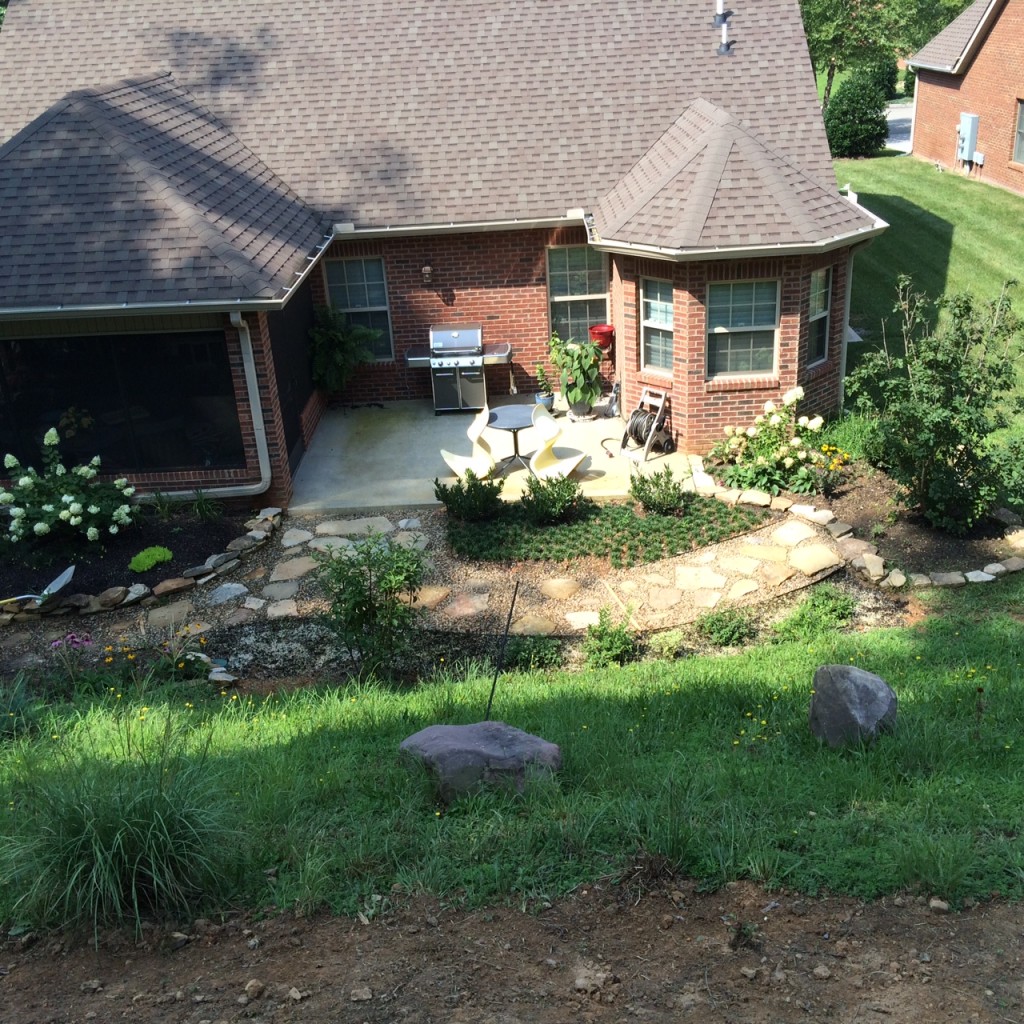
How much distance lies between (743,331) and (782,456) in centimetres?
180

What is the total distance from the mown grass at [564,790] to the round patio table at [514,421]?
488 centimetres

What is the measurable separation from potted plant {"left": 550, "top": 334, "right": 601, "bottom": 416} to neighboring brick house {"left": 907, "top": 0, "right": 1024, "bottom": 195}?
1523 cm

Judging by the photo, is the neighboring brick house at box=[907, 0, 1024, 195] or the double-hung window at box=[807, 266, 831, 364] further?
the neighboring brick house at box=[907, 0, 1024, 195]

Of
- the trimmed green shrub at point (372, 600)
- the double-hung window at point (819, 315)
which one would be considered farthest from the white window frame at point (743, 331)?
the trimmed green shrub at point (372, 600)

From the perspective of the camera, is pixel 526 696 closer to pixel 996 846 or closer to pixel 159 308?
pixel 996 846

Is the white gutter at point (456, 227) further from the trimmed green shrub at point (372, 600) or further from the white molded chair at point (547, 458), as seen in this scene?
the trimmed green shrub at point (372, 600)

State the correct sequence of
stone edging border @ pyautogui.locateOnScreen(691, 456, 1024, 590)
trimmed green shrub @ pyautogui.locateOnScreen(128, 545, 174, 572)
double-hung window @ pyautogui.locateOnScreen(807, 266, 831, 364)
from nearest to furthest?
stone edging border @ pyautogui.locateOnScreen(691, 456, 1024, 590)
trimmed green shrub @ pyautogui.locateOnScreen(128, 545, 174, 572)
double-hung window @ pyautogui.locateOnScreen(807, 266, 831, 364)

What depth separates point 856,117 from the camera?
95.9 ft

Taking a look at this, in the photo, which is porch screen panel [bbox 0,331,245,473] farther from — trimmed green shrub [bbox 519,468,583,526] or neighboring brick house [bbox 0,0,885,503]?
trimmed green shrub [bbox 519,468,583,526]

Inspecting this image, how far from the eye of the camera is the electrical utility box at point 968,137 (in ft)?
86.1

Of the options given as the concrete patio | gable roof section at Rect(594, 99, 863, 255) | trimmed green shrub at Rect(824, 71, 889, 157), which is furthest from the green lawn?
the concrete patio

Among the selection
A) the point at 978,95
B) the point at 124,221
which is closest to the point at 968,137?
the point at 978,95

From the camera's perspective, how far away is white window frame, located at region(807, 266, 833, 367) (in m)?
13.2

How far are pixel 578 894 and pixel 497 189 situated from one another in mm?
11629
